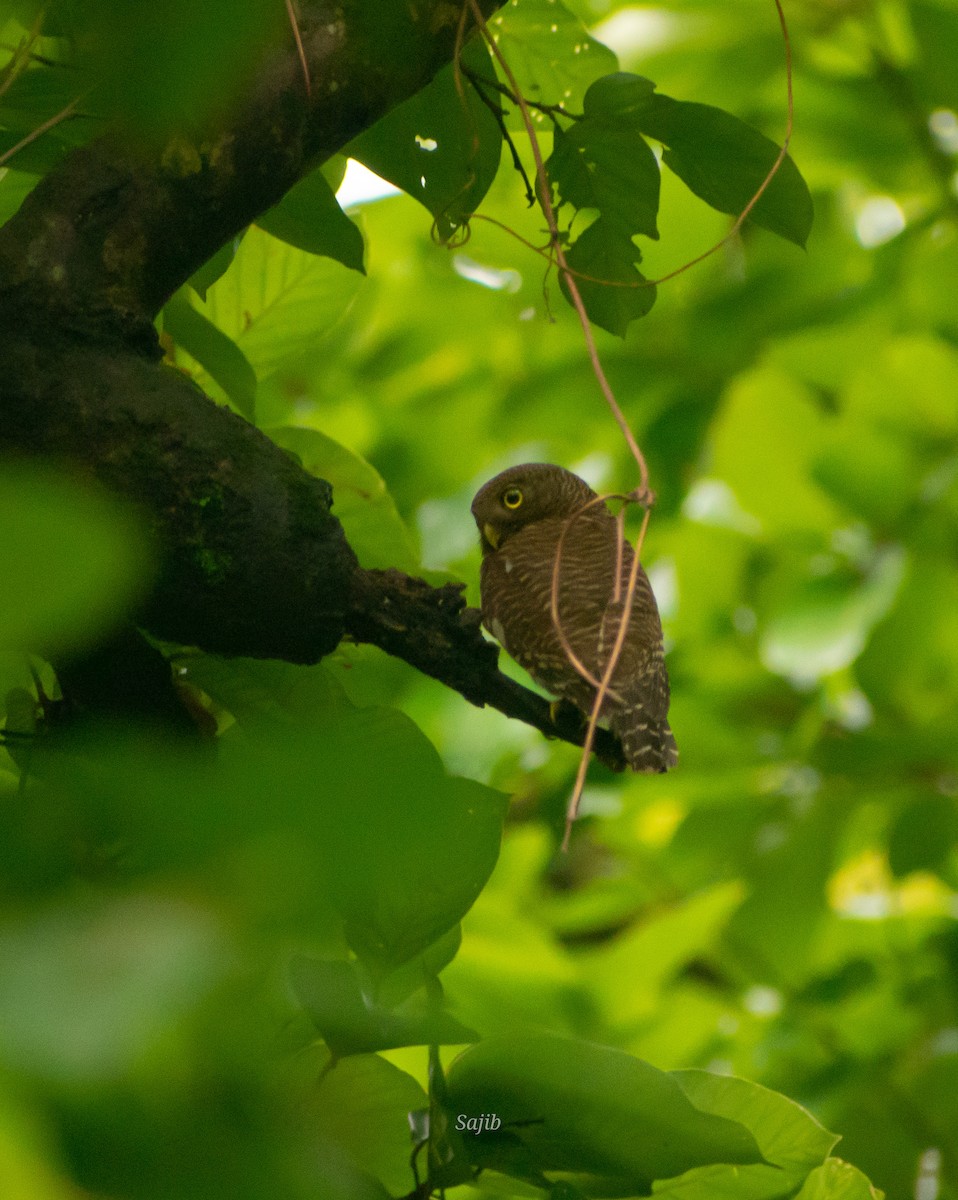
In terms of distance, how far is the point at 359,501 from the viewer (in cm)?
113

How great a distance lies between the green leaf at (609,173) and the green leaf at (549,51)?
0.40ft

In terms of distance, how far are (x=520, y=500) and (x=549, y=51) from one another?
1021 millimetres

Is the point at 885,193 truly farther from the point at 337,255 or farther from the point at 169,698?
the point at 169,698

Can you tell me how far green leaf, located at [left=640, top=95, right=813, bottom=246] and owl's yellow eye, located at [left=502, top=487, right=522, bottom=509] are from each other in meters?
1.09

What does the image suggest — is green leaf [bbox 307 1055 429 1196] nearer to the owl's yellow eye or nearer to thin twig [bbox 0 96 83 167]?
thin twig [bbox 0 96 83 167]

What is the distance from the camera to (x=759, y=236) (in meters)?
3.19

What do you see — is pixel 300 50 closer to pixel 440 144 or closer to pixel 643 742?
pixel 440 144

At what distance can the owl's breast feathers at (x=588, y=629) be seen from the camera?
1.31 metres

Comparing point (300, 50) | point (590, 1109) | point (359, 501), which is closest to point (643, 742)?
point (359, 501)

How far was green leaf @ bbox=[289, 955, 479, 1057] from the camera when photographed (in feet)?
2.18

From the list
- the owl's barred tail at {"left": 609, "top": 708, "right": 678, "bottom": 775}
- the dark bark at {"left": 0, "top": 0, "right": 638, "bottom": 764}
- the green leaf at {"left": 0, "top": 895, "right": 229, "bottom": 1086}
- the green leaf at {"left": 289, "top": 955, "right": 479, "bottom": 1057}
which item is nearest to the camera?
the green leaf at {"left": 0, "top": 895, "right": 229, "bottom": 1086}

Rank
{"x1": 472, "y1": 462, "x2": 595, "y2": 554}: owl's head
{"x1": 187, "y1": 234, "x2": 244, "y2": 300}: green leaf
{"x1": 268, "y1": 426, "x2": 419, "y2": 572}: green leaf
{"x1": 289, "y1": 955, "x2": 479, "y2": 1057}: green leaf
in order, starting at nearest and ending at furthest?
{"x1": 289, "y1": 955, "x2": 479, "y2": 1057}: green leaf, {"x1": 187, "y1": 234, "x2": 244, "y2": 300}: green leaf, {"x1": 268, "y1": 426, "x2": 419, "y2": 572}: green leaf, {"x1": 472, "y1": 462, "x2": 595, "y2": 554}: owl's head

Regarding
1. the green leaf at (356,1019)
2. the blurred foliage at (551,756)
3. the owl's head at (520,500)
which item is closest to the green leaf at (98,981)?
the blurred foliage at (551,756)

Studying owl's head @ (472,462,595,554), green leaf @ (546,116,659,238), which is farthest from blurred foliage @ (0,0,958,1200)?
owl's head @ (472,462,595,554)
